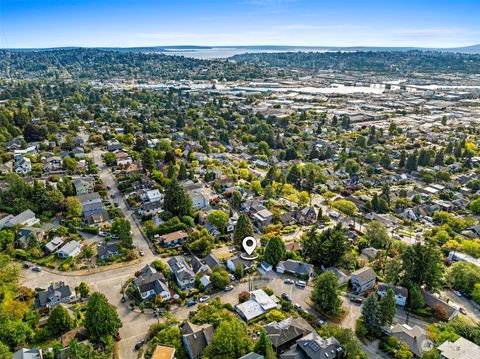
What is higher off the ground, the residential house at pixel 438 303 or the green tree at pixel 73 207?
the green tree at pixel 73 207

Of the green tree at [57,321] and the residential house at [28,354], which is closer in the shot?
the residential house at [28,354]

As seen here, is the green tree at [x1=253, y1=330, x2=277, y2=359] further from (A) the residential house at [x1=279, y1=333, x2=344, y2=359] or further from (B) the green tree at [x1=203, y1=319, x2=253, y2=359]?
(A) the residential house at [x1=279, y1=333, x2=344, y2=359]

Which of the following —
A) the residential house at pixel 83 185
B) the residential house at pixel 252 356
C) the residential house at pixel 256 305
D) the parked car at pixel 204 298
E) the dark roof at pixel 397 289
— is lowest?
the parked car at pixel 204 298

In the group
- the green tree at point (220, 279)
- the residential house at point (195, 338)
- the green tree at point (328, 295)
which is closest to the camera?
the residential house at point (195, 338)

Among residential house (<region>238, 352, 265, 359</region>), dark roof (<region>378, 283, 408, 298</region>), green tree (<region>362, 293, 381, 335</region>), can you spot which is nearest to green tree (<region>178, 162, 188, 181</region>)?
dark roof (<region>378, 283, 408, 298</region>)

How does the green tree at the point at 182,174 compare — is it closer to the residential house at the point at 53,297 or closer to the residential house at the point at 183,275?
the residential house at the point at 183,275

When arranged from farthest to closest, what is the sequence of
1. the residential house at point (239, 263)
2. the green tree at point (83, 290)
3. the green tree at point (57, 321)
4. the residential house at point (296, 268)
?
the residential house at point (239, 263)
the residential house at point (296, 268)
the green tree at point (83, 290)
the green tree at point (57, 321)

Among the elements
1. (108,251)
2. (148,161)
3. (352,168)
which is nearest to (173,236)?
(108,251)

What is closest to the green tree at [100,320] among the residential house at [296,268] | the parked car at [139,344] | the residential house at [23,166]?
the parked car at [139,344]
